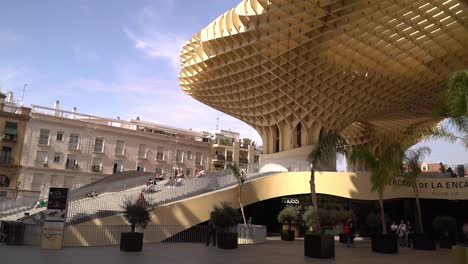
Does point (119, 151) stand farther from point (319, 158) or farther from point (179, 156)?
point (319, 158)

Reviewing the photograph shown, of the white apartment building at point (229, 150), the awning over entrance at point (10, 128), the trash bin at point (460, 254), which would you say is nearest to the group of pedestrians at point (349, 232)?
the trash bin at point (460, 254)

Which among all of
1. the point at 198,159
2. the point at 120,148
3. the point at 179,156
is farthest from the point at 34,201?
the point at 198,159

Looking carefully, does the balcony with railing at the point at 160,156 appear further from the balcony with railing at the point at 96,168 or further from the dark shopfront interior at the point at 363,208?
the dark shopfront interior at the point at 363,208

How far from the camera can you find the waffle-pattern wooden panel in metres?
28.7

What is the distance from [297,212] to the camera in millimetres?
28656

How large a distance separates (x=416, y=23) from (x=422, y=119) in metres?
33.5

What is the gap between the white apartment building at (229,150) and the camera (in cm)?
7456

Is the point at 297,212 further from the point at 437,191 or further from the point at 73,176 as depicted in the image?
the point at 73,176

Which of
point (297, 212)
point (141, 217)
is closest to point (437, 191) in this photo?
point (297, 212)

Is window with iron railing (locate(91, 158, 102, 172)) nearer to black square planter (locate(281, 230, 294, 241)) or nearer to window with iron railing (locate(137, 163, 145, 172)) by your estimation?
window with iron railing (locate(137, 163, 145, 172))

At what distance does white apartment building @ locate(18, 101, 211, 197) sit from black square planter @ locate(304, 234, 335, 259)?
103 ft

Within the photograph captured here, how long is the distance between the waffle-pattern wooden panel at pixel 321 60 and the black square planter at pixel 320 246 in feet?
56.6

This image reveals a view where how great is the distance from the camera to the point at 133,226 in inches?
684

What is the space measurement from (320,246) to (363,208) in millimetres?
19079
